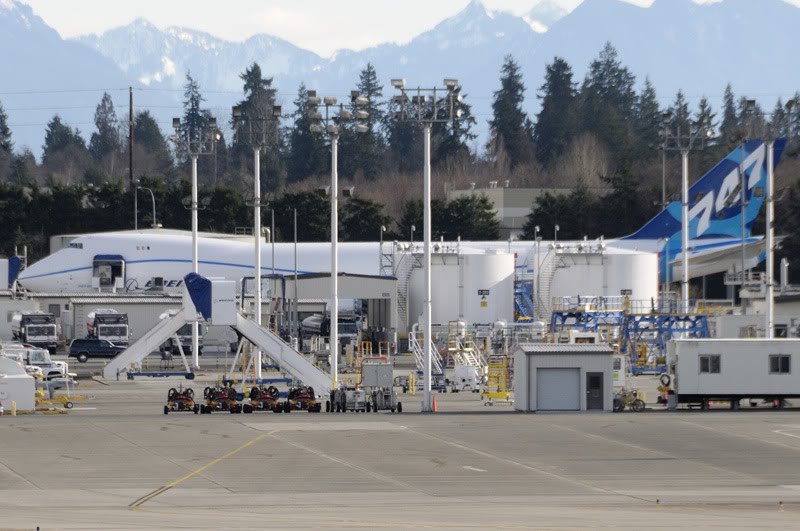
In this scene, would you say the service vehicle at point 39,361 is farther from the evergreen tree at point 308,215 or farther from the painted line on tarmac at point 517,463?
the evergreen tree at point 308,215

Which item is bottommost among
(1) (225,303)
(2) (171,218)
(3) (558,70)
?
(1) (225,303)

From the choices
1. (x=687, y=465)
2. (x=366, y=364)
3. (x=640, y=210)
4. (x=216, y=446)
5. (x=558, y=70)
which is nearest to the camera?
(x=687, y=465)

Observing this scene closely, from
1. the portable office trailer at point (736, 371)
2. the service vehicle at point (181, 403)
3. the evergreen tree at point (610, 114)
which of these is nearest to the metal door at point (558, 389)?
the portable office trailer at point (736, 371)

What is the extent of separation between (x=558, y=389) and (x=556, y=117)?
5569 inches

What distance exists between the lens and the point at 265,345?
5291 cm

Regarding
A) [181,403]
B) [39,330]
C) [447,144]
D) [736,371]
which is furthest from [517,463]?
[447,144]

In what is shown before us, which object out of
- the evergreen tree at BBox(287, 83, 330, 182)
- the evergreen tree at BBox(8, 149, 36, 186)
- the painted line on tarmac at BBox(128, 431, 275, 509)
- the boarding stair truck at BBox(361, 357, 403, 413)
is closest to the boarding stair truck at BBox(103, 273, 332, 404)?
the boarding stair truck at BBox(361, 357, 403, 413)

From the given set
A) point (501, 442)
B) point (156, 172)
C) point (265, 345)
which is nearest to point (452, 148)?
point (156, 172)

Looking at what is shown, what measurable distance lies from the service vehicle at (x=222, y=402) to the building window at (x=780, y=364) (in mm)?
18212

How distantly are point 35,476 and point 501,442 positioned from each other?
1265 cm

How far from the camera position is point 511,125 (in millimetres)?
183750

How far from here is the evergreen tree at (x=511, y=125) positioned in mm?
182750

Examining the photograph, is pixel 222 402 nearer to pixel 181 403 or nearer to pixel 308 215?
pixel 181 403

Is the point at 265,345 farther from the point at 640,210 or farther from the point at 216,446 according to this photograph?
the point at 640,210
